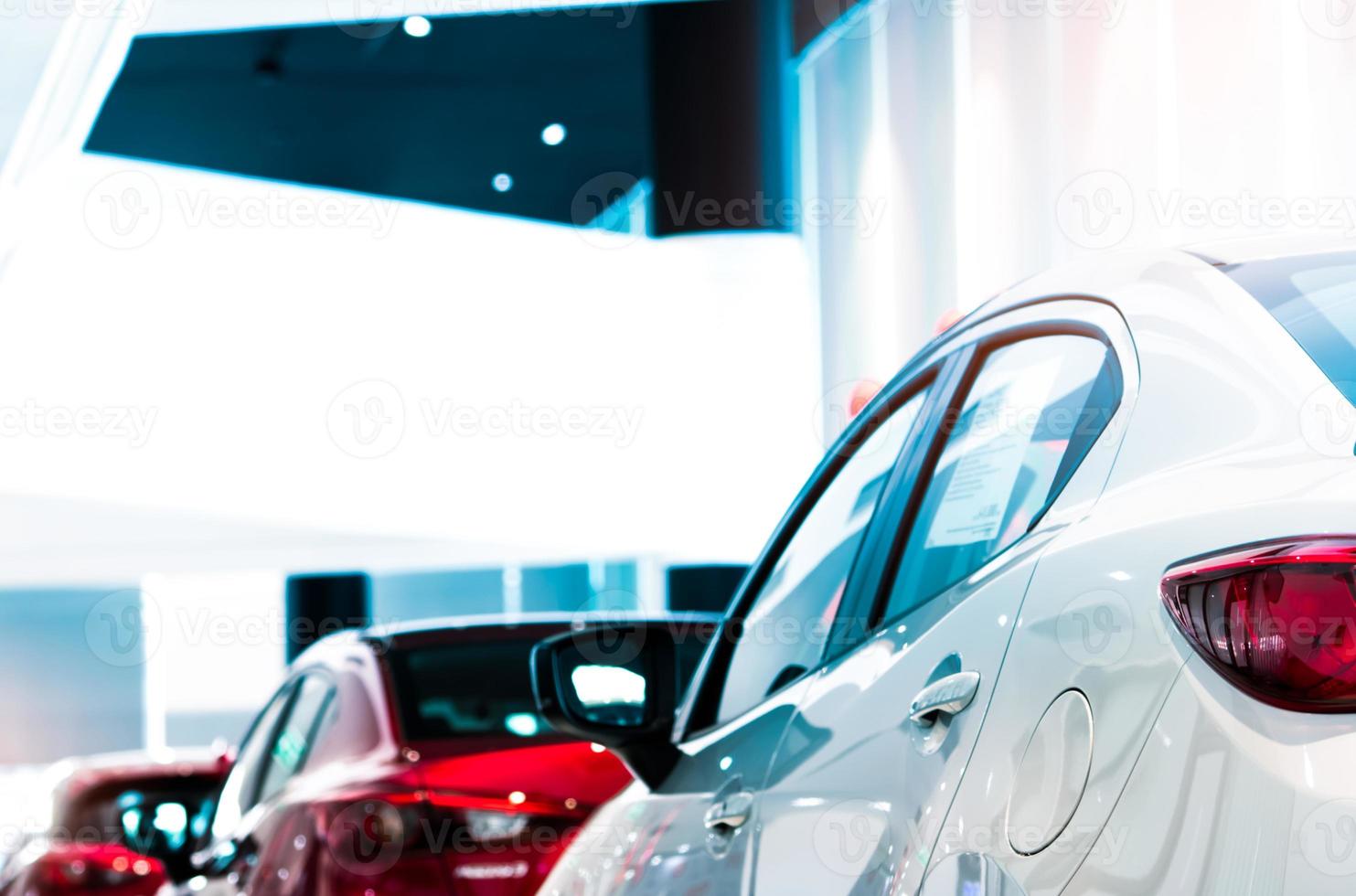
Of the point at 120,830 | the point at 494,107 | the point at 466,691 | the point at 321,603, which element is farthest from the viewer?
the point at 321,603

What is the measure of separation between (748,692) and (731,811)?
0.35m

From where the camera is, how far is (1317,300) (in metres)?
1.35

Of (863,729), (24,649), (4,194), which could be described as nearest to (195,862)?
(863,729)

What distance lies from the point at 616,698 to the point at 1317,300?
115cm

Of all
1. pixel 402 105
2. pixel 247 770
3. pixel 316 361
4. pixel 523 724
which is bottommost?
pixel 247 770

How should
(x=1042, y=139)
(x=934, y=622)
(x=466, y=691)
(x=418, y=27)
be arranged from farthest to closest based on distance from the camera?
(x=418, y=27), (x=1042, y=139), (x=466, y=691), (x=934, y=622)

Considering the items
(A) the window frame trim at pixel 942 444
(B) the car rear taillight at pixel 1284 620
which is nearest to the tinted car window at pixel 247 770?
(A) the window frame trim at pixel 942 444

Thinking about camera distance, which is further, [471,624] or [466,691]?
[471,624]

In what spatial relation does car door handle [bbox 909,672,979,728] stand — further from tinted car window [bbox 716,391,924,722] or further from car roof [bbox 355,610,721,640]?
car roof [bbox 355,610,721,640]

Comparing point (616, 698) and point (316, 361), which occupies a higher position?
point (316, 361)

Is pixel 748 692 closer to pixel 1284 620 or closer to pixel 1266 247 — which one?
pixel 1266 247

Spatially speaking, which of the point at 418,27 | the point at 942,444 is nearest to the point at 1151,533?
the point at 942,444

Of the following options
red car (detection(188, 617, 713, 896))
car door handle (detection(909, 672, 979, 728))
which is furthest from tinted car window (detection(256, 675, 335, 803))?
car door handle (detection(909, 672, 979, 728))

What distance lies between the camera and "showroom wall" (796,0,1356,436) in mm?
5113
